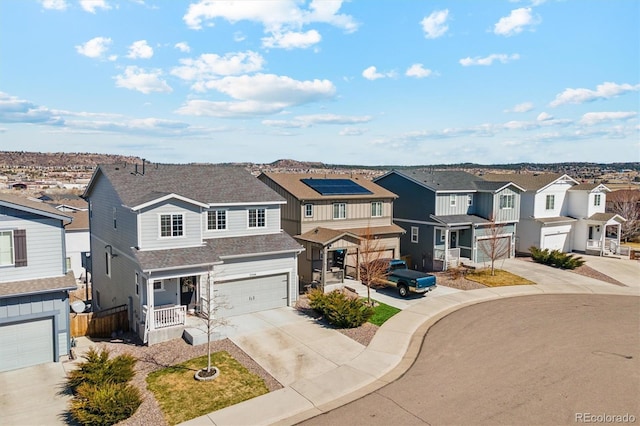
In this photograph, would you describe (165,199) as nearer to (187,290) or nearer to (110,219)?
(110,219)

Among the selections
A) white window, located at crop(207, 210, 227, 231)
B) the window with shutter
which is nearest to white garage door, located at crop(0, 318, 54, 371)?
the window with shutter

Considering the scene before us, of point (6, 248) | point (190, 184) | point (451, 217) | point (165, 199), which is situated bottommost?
point (451, 217)

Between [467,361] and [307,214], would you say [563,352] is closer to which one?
[467,361]

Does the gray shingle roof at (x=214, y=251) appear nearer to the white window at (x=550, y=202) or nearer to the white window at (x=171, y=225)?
the white window at (x=171, y=225)

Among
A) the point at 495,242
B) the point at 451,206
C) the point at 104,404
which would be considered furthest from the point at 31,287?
the point at 495,242

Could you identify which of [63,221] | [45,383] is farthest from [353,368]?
[63,221]

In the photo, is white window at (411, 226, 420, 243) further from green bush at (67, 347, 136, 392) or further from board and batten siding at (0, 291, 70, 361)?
board and batten siding at (0, 291, 70, 361)
